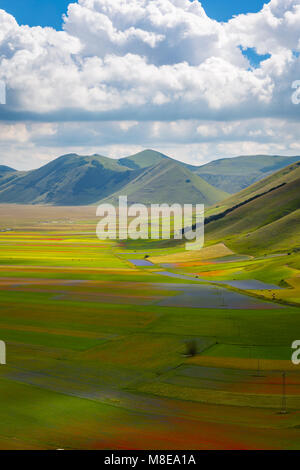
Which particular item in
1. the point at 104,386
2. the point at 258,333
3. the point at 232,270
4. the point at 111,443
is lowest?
the point at 111,443

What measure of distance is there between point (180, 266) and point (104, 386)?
319 ft

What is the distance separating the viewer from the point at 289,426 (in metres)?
34.1

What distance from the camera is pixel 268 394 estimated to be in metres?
40.2

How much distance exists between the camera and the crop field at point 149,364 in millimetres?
33500

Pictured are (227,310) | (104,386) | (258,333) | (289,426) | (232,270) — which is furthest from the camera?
(232,270)

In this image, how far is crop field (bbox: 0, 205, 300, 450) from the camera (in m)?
33.5

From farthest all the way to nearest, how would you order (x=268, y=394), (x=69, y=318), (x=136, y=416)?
1. (x=69, y=318)
2. (x=268, y=394)
3. (x=136, y=416)

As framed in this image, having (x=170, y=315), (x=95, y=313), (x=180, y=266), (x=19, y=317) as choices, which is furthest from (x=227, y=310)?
(x=180, y=266)

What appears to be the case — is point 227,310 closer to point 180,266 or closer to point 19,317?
point 19,317

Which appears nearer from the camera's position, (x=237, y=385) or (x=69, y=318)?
(x=237, y=385)

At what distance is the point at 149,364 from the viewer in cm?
4934

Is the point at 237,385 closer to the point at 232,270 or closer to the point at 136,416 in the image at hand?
the point at 136,416

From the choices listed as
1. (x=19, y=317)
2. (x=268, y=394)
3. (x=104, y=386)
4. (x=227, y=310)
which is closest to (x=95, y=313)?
(x=19, y=317)

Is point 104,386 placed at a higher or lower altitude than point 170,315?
lower
